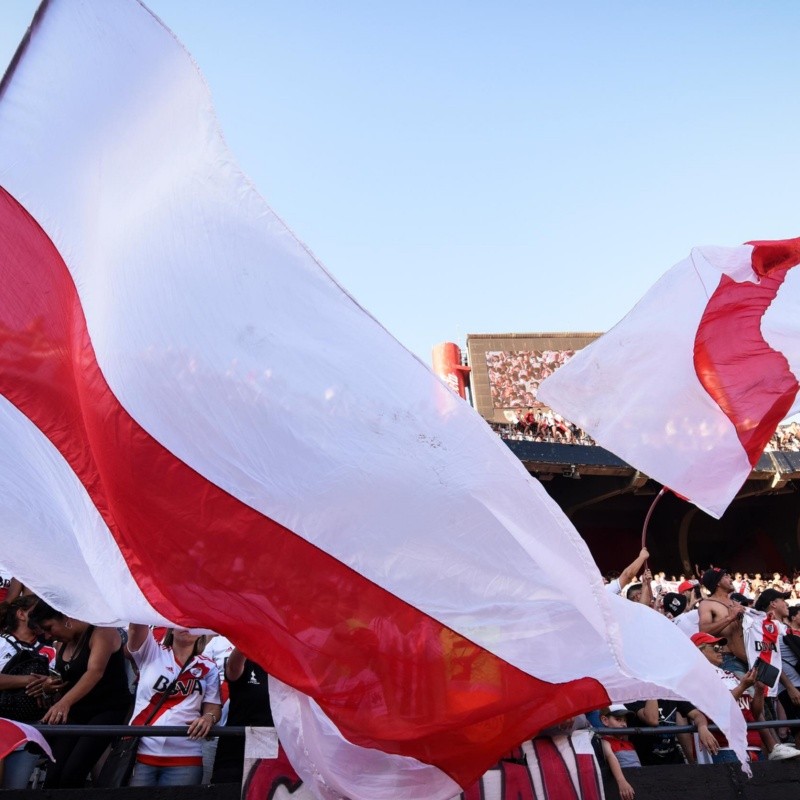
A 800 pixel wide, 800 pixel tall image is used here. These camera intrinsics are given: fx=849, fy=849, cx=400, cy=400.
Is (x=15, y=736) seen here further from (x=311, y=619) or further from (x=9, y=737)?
(x=311, y=619)

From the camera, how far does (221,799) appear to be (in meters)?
4.29

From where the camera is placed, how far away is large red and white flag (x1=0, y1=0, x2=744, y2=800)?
3131 mm

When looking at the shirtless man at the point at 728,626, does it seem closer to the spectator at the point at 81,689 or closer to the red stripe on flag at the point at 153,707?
the red stripe on flag at the point at 153,707

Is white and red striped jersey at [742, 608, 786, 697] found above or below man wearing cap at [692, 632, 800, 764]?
above

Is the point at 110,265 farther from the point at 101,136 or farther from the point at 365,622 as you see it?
the point at 365,622

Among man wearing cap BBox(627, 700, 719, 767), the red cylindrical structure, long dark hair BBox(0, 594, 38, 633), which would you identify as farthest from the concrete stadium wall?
the red cylindrical structure

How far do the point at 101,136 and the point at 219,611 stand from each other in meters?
2.04

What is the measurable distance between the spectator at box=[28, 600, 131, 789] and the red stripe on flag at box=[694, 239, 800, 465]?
3.70m

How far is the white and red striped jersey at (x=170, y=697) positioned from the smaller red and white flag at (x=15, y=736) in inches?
28.3

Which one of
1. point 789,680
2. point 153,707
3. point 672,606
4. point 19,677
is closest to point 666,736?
point 789,680

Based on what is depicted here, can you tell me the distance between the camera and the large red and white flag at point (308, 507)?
Answer: 3.13m

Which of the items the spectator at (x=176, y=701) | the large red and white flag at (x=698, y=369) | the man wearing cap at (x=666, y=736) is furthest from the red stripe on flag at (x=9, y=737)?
the man wearing cap at (x=666, y=736)

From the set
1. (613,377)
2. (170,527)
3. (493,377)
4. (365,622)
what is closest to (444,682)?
(365,622)

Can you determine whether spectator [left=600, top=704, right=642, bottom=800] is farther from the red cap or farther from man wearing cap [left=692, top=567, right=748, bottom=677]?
man wearing cap [left=692, top=567, right=748, bottom=677]
